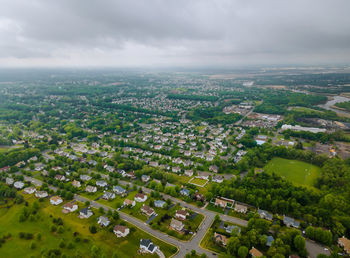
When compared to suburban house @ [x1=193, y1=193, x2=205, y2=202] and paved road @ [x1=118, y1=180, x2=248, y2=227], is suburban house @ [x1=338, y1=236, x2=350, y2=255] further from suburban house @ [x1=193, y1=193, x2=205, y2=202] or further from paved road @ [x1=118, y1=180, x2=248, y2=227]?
suburban house @ [x1=193, y1=193, x2=205, y2=202]

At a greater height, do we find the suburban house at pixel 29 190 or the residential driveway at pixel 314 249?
the residential driveway at pixel 314 249

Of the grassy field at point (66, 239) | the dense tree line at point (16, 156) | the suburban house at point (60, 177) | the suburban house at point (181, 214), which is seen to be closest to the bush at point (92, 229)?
the grassy field at point (66, 239)

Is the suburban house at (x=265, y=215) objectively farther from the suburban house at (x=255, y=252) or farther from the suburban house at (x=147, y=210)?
the suburban house at (x=147, y=210)

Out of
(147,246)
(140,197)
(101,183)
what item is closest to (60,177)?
(101,183)

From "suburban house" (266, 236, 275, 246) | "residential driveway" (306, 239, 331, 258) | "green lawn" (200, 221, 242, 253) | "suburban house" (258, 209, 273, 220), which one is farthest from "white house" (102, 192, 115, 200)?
"residential driveway" (306, 239, 331, 258)

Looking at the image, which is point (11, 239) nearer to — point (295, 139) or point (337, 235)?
point (337, 235)

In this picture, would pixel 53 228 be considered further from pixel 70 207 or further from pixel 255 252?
pixel 255 252
